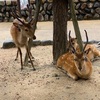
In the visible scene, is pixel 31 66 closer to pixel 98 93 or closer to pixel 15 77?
pixel 15 77

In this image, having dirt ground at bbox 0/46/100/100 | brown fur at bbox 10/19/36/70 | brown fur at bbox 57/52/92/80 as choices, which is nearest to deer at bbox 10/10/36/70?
brown fur at bbox 10/19/36/70

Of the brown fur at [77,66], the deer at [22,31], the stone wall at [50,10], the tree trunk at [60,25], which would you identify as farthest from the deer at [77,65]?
the stone wall at [50,10]

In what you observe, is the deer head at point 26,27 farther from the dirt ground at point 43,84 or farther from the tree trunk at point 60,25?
the dirt ground at point 43,84

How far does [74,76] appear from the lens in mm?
5516

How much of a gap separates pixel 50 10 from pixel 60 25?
5829mm

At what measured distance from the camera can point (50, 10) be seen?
11.9 m

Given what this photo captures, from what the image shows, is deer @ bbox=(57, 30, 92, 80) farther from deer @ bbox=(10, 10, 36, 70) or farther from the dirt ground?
deer @ bbox=(10, 10, 36, 70)

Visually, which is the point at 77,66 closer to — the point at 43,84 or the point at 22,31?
the point at 43,84

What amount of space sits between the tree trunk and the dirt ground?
339 millimetres

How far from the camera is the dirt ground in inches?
193

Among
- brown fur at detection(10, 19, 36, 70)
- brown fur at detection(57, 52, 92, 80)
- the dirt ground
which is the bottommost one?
the dirt ground

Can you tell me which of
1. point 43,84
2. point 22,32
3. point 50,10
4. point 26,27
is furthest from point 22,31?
point 50,10

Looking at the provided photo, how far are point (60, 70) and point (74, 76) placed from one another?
1.74ft

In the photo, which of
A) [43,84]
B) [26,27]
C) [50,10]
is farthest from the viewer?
[50,10]
